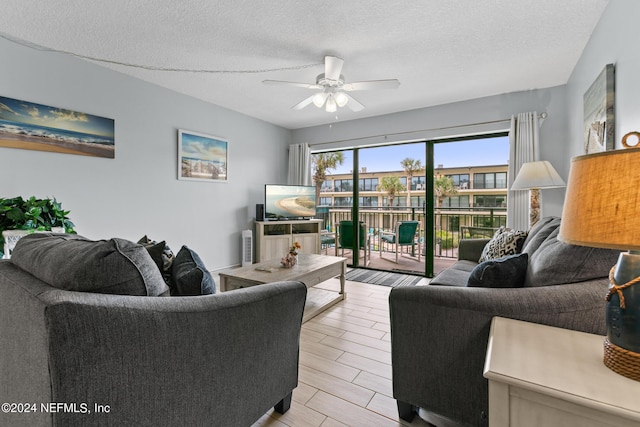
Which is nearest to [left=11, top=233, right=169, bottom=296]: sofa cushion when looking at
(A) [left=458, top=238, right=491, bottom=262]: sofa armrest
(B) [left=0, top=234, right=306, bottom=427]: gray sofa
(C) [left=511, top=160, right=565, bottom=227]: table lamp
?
(B) [left=0, top=234, right=306, bottom=427]: gray sofa

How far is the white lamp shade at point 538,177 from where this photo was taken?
8.95ft

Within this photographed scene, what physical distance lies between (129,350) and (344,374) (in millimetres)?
1324

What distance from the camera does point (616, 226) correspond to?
719 millimetres

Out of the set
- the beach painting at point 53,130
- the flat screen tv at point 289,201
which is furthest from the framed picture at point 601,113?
the beach painting at point 53,130

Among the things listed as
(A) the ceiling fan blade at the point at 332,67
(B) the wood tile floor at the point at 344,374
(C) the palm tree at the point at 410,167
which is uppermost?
(A) the ceiling fan blade at the point at 332,67

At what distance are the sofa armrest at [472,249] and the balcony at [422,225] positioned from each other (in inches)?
46.6

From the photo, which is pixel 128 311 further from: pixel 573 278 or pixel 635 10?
Answer: pixel 635 10

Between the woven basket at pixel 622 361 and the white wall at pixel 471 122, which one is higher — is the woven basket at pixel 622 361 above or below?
below

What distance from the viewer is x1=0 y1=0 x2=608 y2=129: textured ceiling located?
6.50ft

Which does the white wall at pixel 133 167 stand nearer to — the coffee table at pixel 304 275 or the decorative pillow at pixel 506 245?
the coffee table at pixel 304 275

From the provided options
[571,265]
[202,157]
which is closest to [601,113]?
[571,265]

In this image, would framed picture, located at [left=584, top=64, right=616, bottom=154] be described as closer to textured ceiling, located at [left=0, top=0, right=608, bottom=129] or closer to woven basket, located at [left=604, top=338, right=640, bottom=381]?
textured ceiling, located at [left=0, top=0, right=608, bottom=129]

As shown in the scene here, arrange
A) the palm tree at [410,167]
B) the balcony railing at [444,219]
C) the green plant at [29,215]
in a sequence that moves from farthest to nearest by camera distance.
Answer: the palm tree at [410,167]
the balcony railing at [444,219]
the green plant at [29,215]

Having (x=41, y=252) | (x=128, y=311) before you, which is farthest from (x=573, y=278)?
(x=41, y=252)
